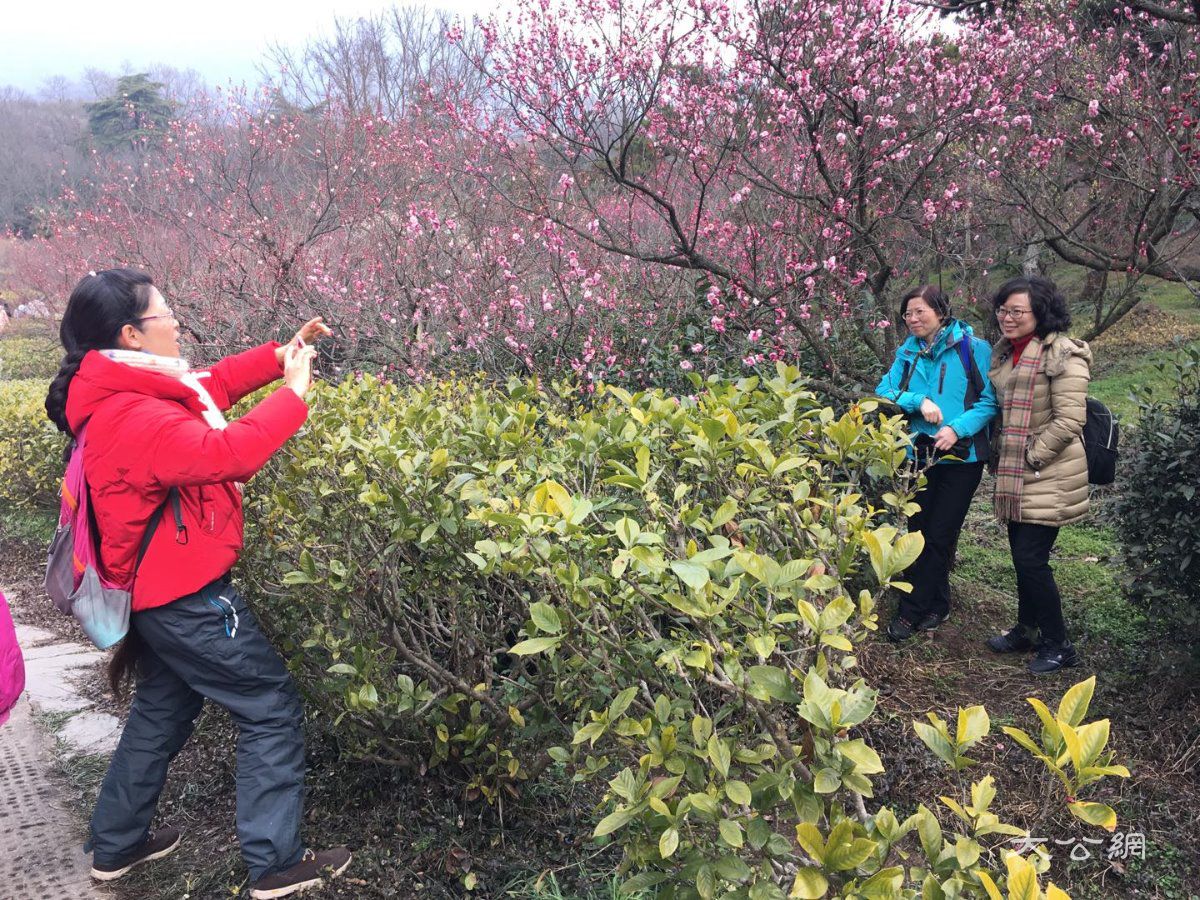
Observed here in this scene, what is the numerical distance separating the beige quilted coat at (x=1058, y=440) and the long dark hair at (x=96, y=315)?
328 centimetres

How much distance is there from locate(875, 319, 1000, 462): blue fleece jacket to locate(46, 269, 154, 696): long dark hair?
3017 millimetres

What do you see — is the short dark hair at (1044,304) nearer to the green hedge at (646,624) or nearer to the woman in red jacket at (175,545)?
the green hedge at (646,624)

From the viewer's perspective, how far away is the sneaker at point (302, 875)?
2.33 m

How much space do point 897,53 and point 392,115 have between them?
11363 millimetres

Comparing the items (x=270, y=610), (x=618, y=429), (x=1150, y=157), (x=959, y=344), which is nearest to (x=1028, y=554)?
(x=959, y=344)

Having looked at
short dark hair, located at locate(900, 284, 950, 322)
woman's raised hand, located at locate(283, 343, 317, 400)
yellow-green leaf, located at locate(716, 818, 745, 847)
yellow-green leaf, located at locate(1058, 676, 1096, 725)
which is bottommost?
yellow-green leaf, located at locate(716, 818, 745, 847)

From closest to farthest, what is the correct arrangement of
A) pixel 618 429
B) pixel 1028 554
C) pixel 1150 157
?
pixel 618 429 → pixel 1028 554 → pixel 1150 157

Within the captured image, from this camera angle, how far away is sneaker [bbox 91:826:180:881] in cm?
257

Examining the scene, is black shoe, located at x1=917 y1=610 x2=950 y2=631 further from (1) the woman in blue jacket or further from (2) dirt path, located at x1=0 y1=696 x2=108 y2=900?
(2) dirt path, located at x1=0 y1=696 x2=108 y2=900

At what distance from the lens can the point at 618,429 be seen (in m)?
2.37

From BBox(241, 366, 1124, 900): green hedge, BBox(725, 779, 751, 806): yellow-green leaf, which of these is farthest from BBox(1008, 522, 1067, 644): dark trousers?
A: BBox(725, 779, 751, 806): yellow-green leaf

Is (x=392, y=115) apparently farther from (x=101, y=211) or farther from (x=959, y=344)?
(x=959, y=344)

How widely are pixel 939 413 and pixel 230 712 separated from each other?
9.87 ft

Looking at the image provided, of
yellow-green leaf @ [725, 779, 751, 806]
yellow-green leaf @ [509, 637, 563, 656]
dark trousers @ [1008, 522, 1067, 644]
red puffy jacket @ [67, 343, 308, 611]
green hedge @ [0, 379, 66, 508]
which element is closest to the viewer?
yellow-green leaf @ [725, 779, 751, 806]
